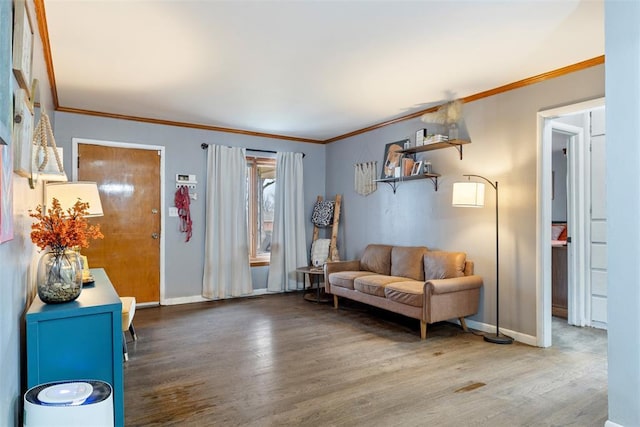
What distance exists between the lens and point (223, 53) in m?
3.13

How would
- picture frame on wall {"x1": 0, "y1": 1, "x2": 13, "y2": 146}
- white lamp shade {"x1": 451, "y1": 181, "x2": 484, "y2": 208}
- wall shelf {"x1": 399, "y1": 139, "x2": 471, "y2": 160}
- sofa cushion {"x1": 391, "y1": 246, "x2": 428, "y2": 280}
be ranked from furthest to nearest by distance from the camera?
sofa cushion {"x1": 391, "y1": 246, "x2": 428, "y2": 280} → wall shelf {"x1": 399, "y1": 139, "x2": 471, "y2": 160} → white lamp shade {"x1": 451, "y1": 181, "x2": 484, "y2": 208} → picture frame on wall {"x1": 0, "y1": 1, "x2": 13, "y2": 146}

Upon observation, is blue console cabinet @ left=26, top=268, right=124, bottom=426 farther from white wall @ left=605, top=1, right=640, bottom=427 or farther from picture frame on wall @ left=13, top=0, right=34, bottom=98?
white wall @ left=605, top=1, right=640, bottom=427

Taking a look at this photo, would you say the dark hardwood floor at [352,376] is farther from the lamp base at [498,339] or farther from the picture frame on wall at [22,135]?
the picture frame on wall at [22,135]

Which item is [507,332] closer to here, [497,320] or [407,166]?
[497,320]

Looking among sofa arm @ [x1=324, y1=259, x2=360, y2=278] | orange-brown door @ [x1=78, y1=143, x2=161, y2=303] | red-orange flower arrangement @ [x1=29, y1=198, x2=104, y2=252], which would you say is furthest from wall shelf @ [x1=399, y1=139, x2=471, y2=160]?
red-orange flower arrangement @ [x1=29, y1=198, x2=104, y2=252]

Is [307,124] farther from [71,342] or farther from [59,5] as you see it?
[71,342]

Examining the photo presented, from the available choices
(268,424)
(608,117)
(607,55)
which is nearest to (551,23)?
(607,55)

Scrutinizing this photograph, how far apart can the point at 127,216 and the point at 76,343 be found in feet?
11.6

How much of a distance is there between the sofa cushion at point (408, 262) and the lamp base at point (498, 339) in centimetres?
93

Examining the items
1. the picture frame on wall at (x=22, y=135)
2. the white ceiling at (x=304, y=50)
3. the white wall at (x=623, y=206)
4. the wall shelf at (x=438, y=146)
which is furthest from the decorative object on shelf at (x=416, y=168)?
the picture frame on wall at (x=22, y=135)

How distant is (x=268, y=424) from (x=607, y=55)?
2807 mm

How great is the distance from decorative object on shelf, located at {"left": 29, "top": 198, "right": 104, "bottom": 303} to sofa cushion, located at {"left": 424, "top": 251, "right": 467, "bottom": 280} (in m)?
3.32

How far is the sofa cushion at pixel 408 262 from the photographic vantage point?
177 inches

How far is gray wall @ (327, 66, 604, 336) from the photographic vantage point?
3.65 metres
